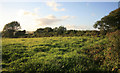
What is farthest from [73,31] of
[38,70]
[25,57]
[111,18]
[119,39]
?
[38,70]

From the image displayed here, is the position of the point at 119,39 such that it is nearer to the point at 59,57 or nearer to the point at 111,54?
the point at 111,54

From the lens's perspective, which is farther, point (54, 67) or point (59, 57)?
point (59, 57)

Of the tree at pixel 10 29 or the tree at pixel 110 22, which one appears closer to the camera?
the tree at pixel 110 22

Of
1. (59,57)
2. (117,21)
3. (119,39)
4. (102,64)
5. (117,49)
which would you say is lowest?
(102,64)

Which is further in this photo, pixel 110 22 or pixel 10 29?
pixel 10 29

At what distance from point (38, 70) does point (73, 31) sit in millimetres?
12813

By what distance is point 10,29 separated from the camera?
2248 cm

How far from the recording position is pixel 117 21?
16562 millimetres

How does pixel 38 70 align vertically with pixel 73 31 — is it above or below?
below

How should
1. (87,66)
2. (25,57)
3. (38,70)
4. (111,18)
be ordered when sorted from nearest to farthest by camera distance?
(38,70)
(87,66)
(25,57)
(111,18)

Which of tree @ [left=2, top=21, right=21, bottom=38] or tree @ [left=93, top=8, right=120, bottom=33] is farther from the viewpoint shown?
tree @ [left=2, top=21, right=21, bottom=38]

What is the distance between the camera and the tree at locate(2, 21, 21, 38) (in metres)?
21.8

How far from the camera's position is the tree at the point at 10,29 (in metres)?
21.8

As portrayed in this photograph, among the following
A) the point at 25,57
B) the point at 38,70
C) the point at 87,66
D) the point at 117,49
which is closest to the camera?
the point at 38,70
